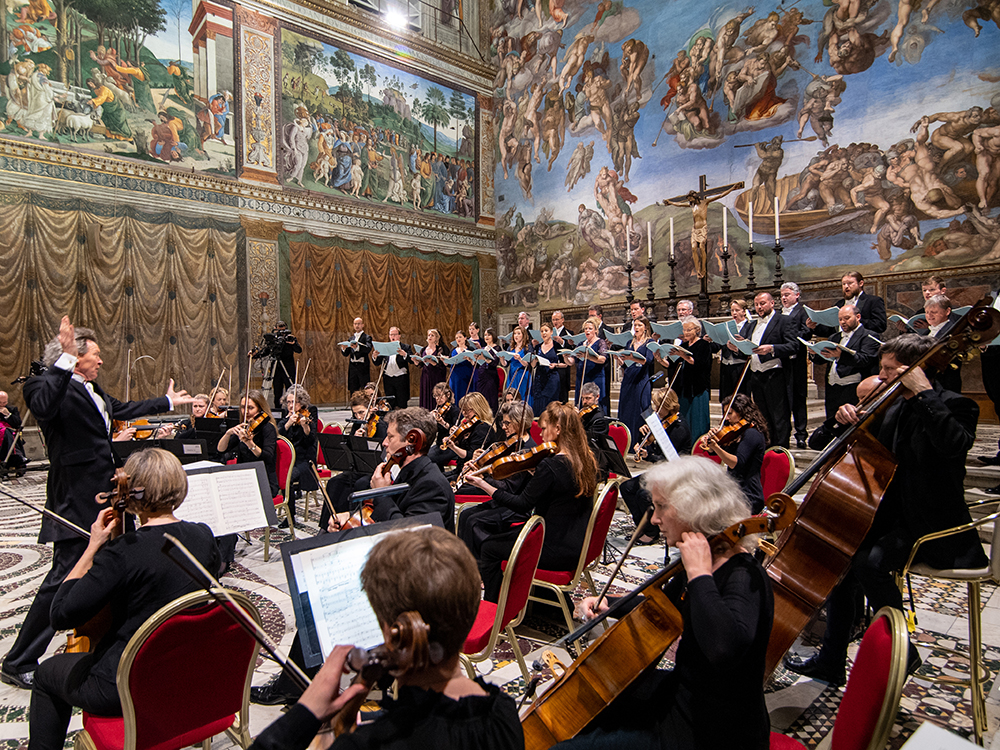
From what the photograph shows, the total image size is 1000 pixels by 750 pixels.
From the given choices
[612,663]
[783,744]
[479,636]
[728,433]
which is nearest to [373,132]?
[728,433]

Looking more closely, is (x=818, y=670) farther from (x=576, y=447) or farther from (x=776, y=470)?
(x=776, y=470)

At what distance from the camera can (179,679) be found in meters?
1.64

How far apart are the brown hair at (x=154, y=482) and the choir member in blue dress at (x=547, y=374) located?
6.61 m

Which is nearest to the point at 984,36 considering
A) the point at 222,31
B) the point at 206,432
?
the point at 206,432

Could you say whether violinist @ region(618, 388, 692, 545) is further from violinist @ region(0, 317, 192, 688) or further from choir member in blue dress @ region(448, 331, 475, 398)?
choir member in blue dress @ region(448, 331, 475, 398)

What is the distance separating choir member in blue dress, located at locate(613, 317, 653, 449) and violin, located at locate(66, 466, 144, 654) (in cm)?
564

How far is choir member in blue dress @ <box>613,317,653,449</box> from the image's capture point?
7.02 m

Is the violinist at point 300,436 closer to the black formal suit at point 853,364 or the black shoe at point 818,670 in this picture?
the black shoe at point 818,670

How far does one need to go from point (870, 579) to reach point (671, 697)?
1.45 meters

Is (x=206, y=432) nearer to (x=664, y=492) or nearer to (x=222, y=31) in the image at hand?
(x=664, y=492)

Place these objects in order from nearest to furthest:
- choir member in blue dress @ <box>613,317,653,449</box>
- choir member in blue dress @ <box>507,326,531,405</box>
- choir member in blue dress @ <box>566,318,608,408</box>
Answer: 1. choir member in blue dress @ <box>613,317,653,449</box>
2. choir member in blue dress @ <box>566,318,608,408</box>
3. choir member in blue dress @ <box>507,326,531,405</box>

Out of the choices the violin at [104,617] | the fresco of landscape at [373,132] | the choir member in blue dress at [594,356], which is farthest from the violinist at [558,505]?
the fresco of landscape at [373,132]

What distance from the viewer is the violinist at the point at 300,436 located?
576 centimetres

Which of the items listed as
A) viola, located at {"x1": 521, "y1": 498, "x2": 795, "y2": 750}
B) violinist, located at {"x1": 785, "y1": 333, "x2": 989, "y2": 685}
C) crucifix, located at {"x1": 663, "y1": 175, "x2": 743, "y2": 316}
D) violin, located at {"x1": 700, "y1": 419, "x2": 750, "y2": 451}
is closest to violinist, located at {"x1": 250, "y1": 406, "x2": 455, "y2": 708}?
viola, located at {"x1": 521, "y1": 498, "x2": 795, "y2": 750}
